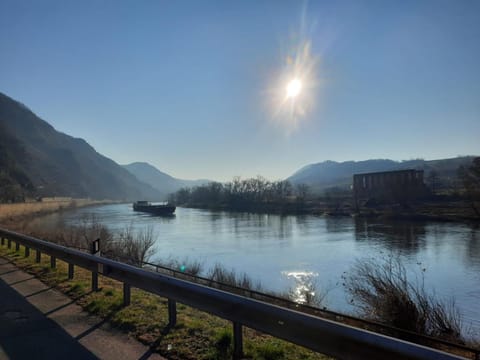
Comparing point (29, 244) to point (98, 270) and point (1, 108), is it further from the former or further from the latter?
point (1, 108)

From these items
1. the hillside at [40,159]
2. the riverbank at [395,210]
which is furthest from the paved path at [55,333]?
the hillside at [40,159]

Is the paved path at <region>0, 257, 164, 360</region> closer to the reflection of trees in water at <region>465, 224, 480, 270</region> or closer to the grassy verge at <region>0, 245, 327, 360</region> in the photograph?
the grassy verge at <region>0, 245, 327, 360</region>

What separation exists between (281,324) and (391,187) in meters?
74.7

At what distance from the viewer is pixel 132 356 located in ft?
11.8

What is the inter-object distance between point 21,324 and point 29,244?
5.28 meters

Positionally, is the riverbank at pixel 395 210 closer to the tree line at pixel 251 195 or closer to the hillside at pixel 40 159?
the tree line at pixel 251 195

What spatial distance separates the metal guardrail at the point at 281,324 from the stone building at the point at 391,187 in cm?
6949

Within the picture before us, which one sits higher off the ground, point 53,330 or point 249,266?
point 53,330

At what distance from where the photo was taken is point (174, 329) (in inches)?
175

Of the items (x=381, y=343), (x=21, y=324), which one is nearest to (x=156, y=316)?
(x=21, y=324)

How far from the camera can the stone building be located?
69.6 metres

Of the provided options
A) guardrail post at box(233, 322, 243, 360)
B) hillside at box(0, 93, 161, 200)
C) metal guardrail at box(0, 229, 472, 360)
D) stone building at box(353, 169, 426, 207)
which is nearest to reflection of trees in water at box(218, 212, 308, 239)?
stone building at box(353, 169, 426, 207)

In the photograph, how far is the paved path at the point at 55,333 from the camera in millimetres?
3666

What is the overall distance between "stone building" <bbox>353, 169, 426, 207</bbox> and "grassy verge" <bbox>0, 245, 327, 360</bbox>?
2697 inches
